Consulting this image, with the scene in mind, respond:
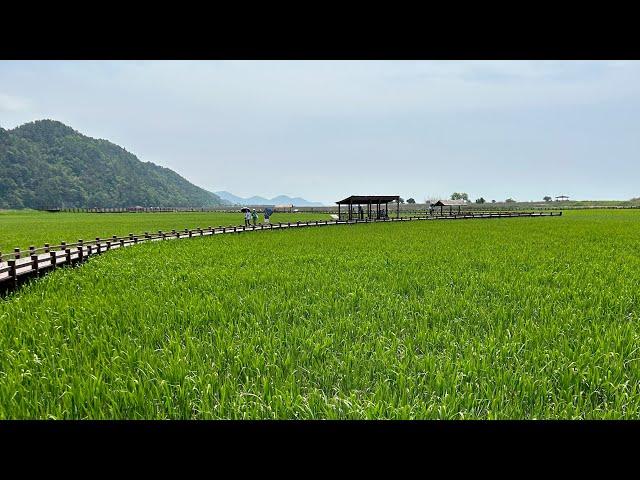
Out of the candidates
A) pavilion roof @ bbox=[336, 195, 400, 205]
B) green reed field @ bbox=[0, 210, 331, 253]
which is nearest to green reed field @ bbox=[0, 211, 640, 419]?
green reed field @ bbox=[0, 210, 331, 253]

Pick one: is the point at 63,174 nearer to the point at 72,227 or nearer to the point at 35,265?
the point at 72,227

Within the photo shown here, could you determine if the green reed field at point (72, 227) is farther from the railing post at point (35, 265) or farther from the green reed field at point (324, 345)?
the green reed field at point (324, 345)

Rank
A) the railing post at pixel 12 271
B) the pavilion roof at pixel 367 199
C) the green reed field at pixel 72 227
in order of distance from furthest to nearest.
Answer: the pavilion roof at pixel 367 199 < the green reed field at pixel 72 227 < the railing post at pixel 12 271

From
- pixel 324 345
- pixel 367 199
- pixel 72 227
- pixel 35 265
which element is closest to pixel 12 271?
pixel 35 265

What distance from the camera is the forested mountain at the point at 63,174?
12300 centimetres

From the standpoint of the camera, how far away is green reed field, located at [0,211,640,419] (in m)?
3.49

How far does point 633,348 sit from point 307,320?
4398 mm

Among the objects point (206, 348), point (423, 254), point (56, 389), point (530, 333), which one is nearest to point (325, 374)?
point (206, 348)

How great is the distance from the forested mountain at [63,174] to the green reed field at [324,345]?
13722 cm

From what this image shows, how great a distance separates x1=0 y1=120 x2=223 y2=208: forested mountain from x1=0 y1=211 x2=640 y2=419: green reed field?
450ft

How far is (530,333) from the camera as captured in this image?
5.39 m

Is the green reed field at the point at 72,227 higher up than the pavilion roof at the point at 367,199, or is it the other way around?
the pavilion roof at the point at 367,199

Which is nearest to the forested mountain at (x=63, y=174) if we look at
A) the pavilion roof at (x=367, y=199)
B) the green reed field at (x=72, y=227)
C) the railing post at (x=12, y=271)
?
the green reed field at (x=72, y=227)

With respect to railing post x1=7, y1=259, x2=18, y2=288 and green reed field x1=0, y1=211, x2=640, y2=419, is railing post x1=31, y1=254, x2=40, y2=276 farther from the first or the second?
railing post x1=7, y1=259, x2=18, y2=288
